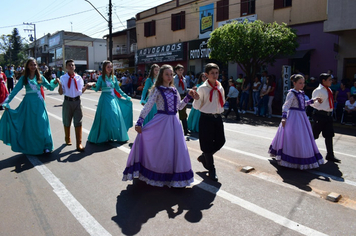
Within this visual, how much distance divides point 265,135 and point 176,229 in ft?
21.6

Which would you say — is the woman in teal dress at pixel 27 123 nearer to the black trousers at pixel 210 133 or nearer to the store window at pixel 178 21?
the black trousers at pixel 210 133

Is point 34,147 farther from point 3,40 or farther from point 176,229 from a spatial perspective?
point 3,40

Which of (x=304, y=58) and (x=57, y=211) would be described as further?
(x=304, y=58)

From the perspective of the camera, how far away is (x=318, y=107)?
21.8 feet

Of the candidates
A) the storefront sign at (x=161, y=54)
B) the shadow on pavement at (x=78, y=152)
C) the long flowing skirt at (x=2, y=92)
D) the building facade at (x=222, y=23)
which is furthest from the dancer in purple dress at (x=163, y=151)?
the storefront sign at (x=161, y=54)

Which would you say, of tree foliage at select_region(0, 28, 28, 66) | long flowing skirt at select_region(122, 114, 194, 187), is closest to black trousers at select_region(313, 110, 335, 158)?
long flowing skirt at select_region(122, 114, 194, 187)

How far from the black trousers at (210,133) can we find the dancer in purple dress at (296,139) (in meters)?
1.53

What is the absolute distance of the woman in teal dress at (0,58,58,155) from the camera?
21.3 feet

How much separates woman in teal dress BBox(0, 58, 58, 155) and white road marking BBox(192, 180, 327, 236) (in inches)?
141

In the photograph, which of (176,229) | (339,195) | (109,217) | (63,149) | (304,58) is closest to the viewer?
(176,229)

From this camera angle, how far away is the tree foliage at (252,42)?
49.2ft

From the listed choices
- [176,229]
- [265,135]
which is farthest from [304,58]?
[176,229]

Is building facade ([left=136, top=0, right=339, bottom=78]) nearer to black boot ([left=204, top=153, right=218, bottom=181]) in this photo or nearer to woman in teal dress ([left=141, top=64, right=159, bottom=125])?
woman in teal dress ([left=141, top=64, right=159, bottom=125])

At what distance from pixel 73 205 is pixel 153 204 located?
1.09 metres
